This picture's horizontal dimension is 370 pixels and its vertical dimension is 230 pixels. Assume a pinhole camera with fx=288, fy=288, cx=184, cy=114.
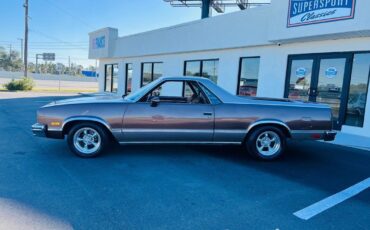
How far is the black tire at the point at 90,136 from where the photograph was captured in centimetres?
544

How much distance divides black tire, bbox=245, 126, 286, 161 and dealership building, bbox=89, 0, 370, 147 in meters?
3.26

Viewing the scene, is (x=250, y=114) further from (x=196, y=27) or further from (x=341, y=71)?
(x=196, y=27)

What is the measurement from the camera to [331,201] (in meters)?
3.91

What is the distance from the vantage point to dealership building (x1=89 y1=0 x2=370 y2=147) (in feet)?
27.6

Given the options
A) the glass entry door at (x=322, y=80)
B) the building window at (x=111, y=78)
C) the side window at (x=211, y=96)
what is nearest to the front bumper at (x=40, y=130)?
the side window at (x=211, y=96)

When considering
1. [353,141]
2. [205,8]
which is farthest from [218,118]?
[205,8]

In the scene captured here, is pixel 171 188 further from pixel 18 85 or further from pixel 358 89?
pixel 18 85

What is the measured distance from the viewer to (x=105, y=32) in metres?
22.1

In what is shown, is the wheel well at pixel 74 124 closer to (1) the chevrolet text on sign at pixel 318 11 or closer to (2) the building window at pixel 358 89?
(1) the chevrolet text on sign at pixel 318 11

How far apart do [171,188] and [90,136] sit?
7.28ft

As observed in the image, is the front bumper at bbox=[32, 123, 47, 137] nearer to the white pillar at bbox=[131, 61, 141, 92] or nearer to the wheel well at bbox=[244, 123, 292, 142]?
the wheel well at bbox=[244, 123, 292, 142]

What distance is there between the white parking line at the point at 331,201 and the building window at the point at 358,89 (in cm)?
468

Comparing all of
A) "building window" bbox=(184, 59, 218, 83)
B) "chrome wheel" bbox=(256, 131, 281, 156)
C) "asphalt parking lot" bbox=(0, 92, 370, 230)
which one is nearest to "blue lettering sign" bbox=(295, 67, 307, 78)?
"building window" bbox=(184, 59, 218, 83)

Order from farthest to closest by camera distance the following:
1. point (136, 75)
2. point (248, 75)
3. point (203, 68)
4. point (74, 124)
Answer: point (136, 75) < point (203, 68) < point (248, 75) < point (74, 124)
